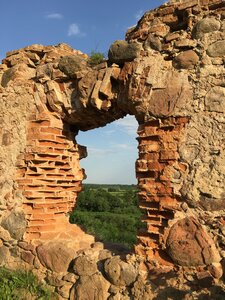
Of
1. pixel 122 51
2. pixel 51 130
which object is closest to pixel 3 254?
pixel 51 130

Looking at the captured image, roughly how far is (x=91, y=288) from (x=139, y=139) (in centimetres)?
Answer: 148

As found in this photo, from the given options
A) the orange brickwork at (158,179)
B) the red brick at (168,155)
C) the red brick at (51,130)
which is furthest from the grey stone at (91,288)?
the red brick at (51,130)

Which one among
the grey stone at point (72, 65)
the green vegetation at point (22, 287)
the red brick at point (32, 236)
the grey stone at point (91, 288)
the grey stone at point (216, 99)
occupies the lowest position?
the green vegetation at point (22, 287)

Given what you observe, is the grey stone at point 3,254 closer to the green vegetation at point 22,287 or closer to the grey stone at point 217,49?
the green vegetation at point 22,287

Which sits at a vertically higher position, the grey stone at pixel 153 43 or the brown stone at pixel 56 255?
the grey stone at pixel 153 43

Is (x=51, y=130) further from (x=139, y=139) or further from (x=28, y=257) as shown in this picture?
(x=28, y=257)

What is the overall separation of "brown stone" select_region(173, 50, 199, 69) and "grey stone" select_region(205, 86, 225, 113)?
319 mm

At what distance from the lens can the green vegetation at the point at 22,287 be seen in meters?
3.37

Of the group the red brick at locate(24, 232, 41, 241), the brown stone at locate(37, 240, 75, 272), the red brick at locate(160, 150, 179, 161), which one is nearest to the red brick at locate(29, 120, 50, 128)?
the red brick at locate(24, 232, 41, 241)

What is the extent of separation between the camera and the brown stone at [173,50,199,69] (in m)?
2.90

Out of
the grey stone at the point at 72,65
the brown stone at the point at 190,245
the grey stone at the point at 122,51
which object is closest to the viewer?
the brown stone at the point at 190,245

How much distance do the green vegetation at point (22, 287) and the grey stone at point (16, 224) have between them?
1.37 ft

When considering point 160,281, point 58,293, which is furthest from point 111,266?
point 58,293

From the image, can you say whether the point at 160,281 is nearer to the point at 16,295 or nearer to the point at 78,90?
the point at 16,295
